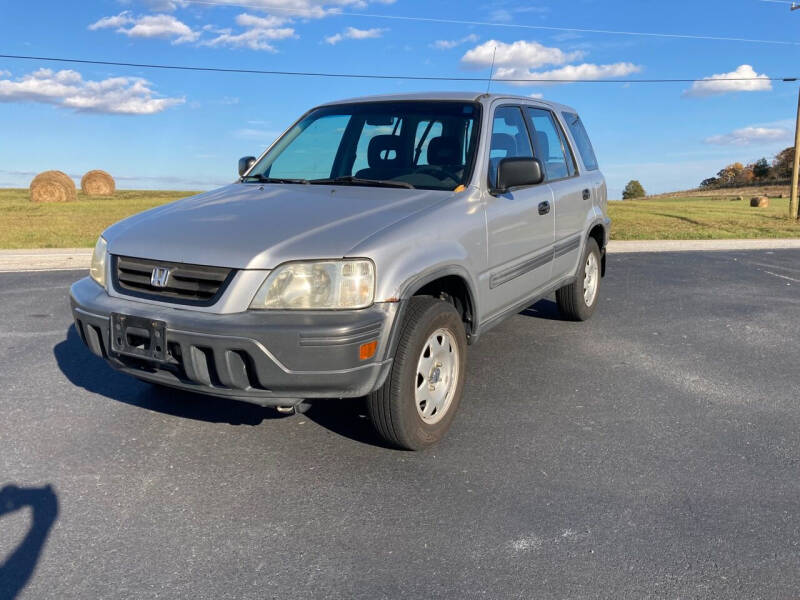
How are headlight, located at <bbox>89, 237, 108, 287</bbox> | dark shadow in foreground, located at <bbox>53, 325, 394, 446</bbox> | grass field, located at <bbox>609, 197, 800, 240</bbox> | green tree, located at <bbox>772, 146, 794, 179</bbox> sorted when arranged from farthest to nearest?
green tree, located at <bbox>772, 146, 794, 179</bbox>
grass field, located at <bbox>609, 197, 800, 240</bbox>
dark shadow in foreground, located at <bbox>53, 325, 394, 446</bbox>
headlight, located at <bbox>89, 237, 108, 287</bbox>

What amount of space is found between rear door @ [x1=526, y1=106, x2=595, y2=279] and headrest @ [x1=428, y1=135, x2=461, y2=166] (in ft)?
3.43

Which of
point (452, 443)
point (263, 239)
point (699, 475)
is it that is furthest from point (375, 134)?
point (699, 475)

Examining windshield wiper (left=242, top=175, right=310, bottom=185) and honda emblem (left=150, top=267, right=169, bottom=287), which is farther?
windshield wiper (left=242, top=175, right=310, bottom=185)

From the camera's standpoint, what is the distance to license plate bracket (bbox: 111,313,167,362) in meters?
3.29

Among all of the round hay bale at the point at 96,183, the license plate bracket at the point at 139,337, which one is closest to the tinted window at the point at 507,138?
the license plate bracket at the point at 139,337

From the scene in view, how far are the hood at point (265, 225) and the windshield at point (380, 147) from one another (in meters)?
0.31

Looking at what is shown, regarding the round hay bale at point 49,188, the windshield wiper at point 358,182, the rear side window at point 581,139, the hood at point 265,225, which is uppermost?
the round hay bale at point 49,188

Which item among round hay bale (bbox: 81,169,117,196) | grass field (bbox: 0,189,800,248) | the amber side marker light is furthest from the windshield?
round hay bale (bbox: 81,169,117,196)

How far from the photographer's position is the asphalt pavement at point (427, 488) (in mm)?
2680

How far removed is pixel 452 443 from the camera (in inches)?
155

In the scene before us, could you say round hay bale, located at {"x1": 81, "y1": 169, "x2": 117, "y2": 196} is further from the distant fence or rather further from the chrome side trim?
the distant fence

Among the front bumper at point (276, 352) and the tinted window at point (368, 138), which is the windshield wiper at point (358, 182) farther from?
the front bumper at point (276, 352)

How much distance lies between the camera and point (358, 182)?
14.4 ft

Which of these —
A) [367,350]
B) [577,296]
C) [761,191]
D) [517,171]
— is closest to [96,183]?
[577,296]
